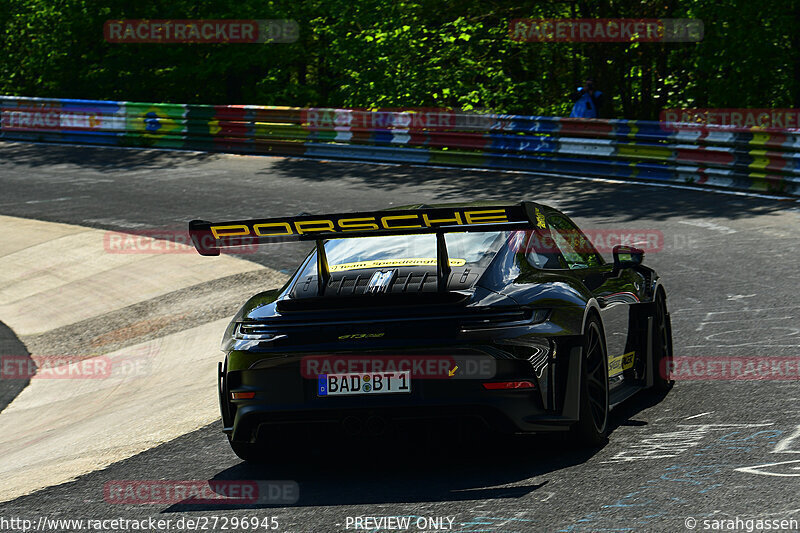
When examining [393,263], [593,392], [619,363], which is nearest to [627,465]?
[593,392]

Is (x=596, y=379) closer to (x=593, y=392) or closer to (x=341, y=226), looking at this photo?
(x=593, y=392)

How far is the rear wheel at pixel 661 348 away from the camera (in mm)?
7559

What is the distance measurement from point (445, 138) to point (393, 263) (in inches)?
597

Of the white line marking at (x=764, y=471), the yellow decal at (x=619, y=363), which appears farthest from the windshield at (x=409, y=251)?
the white line marking at (x=764, y=471)

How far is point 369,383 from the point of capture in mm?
5887

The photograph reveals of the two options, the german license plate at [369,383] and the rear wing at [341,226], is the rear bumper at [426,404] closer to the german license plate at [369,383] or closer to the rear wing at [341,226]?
the german license plate at [369,383]

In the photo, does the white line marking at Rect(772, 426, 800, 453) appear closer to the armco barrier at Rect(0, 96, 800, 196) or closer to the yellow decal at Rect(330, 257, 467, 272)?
the yellow decal at Rect(330, 257, 467, 272)

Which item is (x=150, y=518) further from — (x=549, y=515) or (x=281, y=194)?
(x=281, y=194)

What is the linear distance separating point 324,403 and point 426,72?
Answer: 1966 centimetres

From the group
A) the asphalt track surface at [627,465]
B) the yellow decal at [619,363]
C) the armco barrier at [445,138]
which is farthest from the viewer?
the armco barrier at [445,138]

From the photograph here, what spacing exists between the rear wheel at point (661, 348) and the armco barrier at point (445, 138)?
900cm

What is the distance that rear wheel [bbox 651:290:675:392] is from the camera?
7559mm

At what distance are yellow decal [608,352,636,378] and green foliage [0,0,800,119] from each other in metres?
15.2

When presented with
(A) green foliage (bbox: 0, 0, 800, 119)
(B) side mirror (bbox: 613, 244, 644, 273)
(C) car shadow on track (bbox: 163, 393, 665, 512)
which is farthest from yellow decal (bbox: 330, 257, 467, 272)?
(A) green foliage (bbox: 0, 0, 800, 119)
